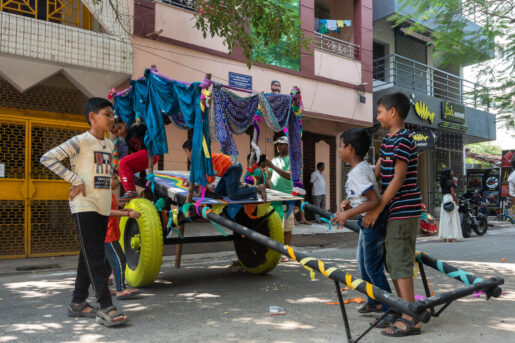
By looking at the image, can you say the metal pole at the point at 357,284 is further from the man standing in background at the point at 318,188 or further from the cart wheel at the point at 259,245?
the man standing in background at the point at 318,188

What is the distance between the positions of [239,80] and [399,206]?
832 centimetres

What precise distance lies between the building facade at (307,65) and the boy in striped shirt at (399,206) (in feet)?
17.6

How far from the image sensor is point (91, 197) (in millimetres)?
3615

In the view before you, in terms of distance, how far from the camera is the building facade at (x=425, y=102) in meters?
15.5

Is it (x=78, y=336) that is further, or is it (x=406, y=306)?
(x=78, y=336)

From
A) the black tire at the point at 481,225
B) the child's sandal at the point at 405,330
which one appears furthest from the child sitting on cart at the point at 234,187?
the black tire at the point at 481,225

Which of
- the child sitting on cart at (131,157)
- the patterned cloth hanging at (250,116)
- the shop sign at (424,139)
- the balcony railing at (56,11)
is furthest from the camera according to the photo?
the shop sign at (424,139)

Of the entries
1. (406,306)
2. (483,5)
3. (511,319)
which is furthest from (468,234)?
(406,306)

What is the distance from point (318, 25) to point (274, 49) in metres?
2.92

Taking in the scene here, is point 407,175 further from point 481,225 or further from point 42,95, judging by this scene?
point 481,225

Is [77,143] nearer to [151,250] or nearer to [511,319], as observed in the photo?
[151,250]

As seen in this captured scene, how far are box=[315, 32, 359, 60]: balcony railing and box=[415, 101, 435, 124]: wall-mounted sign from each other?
3019 mm

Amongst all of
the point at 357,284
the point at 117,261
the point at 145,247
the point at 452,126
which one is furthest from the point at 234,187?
the point at 452,126

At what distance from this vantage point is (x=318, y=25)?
14.3 meters
